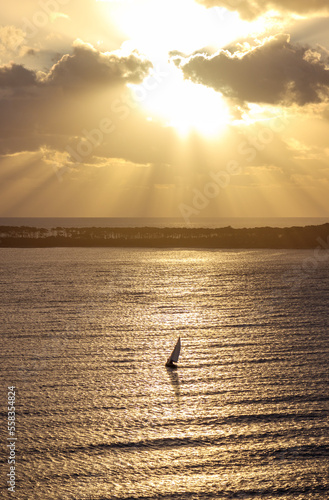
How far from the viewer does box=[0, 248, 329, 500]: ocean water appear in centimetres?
2016

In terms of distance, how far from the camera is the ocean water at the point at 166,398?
66.1 feet

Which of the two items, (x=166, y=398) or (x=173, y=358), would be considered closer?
(x=166, y=398)

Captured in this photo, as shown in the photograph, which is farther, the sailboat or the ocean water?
the sailboat

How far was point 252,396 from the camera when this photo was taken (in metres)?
28.8

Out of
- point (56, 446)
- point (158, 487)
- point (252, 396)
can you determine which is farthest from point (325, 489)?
point (56, 446)

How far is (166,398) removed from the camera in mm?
29016

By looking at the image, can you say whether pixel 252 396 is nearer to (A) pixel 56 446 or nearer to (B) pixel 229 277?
(A) pixel 56 446

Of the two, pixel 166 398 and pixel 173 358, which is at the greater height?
pixel 173 358

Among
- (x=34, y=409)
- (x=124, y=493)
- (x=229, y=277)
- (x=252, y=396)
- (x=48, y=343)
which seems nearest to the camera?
(x=124, y=493)

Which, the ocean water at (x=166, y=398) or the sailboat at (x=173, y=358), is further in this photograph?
the sailboat at (x=173, y=358)

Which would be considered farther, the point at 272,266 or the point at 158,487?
the point at 272,266

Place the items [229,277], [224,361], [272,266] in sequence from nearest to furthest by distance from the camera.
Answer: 1. [224,361]
2. [229,277]
3. [272,266]

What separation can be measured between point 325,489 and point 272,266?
9180cm

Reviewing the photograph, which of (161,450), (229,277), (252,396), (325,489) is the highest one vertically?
(229,277)
